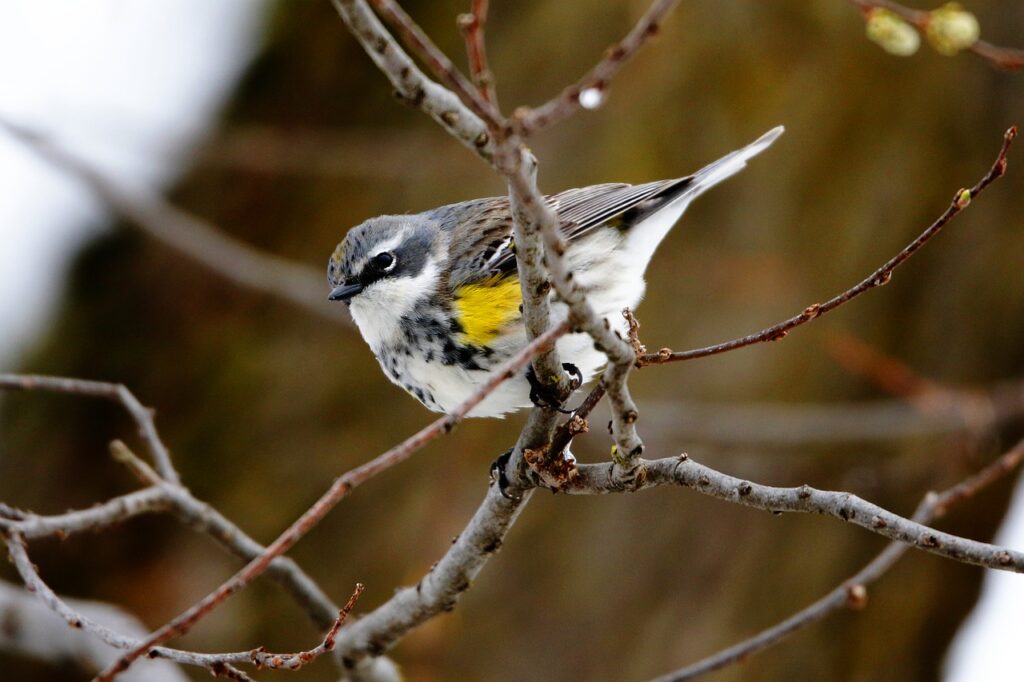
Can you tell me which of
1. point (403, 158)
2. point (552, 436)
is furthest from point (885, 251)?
point (552, 436)

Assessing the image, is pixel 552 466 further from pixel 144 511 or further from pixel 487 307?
pixel 144 511

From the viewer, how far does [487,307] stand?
141 inches

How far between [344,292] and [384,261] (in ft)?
0.62

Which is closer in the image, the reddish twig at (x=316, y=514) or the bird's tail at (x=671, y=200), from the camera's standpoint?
the reddish twig at (x=316, y=514)

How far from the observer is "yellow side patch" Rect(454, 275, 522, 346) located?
352 centimetres

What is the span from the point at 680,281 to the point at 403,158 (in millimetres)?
1575

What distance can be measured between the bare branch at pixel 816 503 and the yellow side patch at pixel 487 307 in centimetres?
91

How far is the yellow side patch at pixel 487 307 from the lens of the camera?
3523mm

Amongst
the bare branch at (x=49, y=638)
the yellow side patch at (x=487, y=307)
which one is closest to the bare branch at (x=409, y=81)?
the yellow side patch at (x=487, y=307)

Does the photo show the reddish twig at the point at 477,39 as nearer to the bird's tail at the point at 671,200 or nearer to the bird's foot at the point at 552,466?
the bird's foot at the point at 552,466

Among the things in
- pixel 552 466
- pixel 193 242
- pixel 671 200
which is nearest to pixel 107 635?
pixel 552 466

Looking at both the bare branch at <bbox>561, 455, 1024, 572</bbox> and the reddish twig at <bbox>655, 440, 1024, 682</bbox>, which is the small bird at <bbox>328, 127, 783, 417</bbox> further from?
the reddish twig at <bbox>655, 440, 1024, 682</bbox>

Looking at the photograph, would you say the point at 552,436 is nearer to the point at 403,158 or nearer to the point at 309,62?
the point at 403,158

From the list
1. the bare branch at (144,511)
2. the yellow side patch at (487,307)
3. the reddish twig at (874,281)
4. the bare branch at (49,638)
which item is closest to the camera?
the reddish twig at (874,281)
